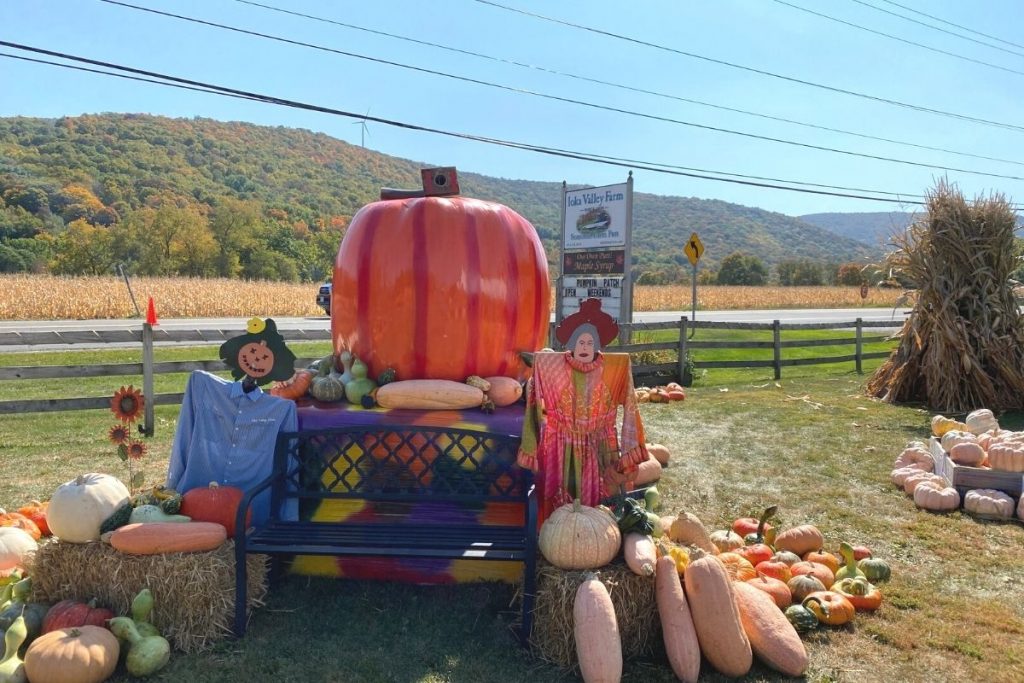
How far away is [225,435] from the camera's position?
4309 millimetres

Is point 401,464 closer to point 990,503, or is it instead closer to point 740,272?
point 990,503

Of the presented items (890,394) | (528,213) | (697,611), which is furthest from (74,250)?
(528,213)

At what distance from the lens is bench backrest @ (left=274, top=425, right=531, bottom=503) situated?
162 inches

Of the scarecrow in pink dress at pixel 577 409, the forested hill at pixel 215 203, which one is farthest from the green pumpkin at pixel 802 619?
the forested hill at pixel 215 203

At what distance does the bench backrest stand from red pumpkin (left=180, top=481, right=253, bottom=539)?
13.8 inches

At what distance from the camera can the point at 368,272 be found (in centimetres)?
499

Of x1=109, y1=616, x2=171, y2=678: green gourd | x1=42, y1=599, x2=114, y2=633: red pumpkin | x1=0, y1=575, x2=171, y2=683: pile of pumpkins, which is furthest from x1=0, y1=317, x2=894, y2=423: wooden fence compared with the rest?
x1=109, y1=616, x2=171, y2=678: green gourd

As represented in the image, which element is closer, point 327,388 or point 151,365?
point 327,388

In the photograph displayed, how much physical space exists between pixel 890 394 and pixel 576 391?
334 inches

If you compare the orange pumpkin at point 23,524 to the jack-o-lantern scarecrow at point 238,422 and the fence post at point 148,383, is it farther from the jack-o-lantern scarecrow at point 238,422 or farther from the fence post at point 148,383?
the fence post at point 148,383

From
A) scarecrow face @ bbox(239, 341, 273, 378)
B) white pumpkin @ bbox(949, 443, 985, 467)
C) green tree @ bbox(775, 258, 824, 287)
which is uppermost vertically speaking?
green tree @ bbox(775, 258, 824, 287)

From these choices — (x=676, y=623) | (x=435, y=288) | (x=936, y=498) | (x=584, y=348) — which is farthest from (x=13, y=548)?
(x=936, y=498)

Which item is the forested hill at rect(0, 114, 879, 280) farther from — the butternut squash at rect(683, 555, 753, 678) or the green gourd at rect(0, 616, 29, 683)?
the green gourd at rect(0, 616, 29, 683)

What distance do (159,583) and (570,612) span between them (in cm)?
191
